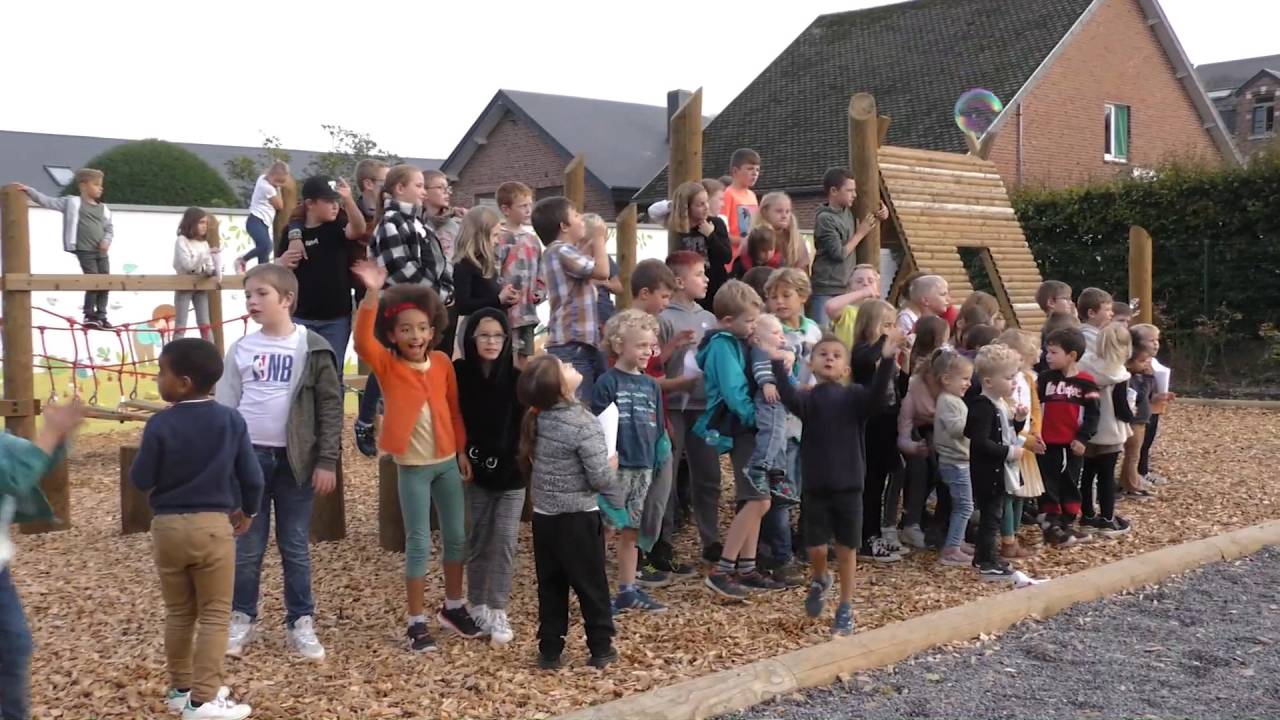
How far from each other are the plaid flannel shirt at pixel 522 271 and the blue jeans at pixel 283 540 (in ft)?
6.47

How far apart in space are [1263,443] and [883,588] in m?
7.28

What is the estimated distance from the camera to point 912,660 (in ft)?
16.7

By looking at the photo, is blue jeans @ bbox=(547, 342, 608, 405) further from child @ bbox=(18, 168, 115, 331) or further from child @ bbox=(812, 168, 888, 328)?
child @ bbox=(18, 168, 115, 331)

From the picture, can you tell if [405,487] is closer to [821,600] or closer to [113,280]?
[821,600]

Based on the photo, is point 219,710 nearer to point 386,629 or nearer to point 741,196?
point 386,629

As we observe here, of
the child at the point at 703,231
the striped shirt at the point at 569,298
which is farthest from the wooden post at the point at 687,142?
the striped shirt at the point at 569,298

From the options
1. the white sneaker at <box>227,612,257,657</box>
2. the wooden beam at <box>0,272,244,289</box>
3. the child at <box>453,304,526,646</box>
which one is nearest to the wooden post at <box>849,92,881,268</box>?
the child at <box>453,304,526,646</box>

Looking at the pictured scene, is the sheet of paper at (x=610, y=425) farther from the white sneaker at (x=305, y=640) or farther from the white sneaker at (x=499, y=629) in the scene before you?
the white sneaker at (x=305, y=640)

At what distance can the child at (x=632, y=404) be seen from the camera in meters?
5.47

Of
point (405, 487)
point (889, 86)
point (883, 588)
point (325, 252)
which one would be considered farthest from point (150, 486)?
point (889, 86)

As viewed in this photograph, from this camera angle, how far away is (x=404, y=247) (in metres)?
6.46

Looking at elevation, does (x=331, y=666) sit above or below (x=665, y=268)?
below

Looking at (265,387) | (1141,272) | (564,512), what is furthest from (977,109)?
(265,387)

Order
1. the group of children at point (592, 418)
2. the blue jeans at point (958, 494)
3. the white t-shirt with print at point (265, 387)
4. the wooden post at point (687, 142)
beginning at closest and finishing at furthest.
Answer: the group of children at point (592, 418), the white t-shirt with print at point (265, 387), the blue jeans at point (958, 494), the wooden post at point (687, 142)
